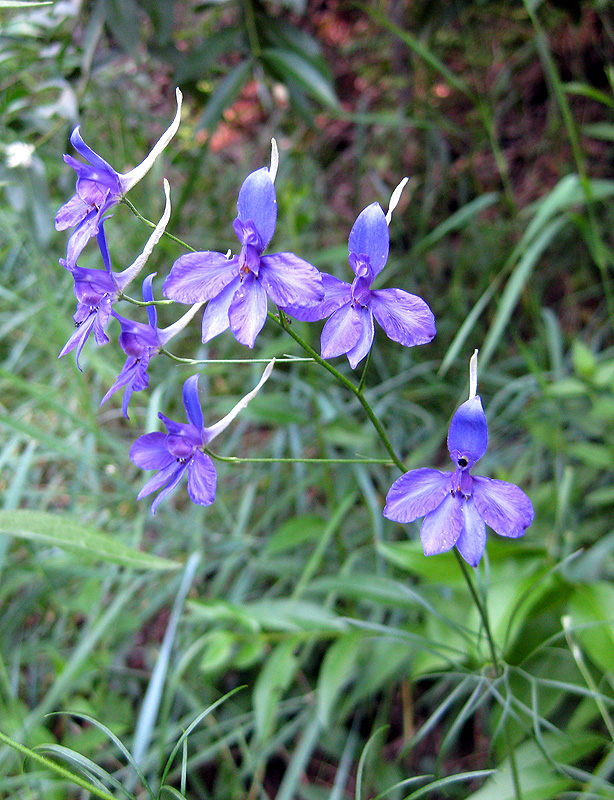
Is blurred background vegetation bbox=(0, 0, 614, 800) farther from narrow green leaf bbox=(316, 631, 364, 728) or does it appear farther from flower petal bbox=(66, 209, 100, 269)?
flower petal bbox=(66, 209, 100, 269)

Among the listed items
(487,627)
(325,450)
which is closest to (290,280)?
(487,627)

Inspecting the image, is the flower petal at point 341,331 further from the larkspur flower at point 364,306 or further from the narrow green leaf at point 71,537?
the narrow green leaf at point 71,537

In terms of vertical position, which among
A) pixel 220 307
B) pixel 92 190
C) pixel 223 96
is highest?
pixel 92 190

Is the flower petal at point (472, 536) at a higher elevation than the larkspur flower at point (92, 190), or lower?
lower

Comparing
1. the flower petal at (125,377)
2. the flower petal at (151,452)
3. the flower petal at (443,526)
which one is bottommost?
the flower petal at (443,526)

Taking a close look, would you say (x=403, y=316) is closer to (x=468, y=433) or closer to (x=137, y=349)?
(x=468, y=433)

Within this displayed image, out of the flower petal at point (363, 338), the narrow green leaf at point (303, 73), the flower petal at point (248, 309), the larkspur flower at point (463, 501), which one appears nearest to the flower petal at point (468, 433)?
the larkspur flower at point (463, 501)
